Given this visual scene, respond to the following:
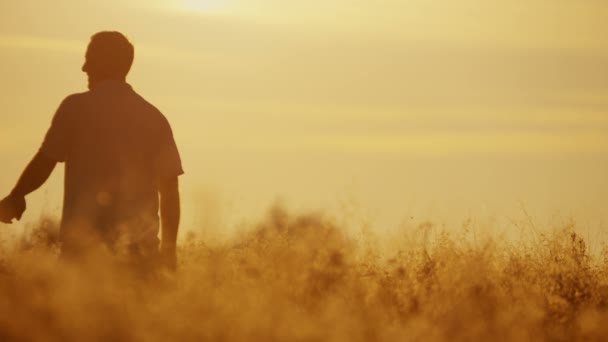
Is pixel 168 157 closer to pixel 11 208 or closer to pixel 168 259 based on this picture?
pixel 168 259

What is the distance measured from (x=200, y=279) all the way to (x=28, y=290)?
1.12 m

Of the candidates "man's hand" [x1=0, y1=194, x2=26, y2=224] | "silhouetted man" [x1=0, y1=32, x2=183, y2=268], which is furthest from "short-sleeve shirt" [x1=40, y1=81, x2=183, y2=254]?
"man's hand" [x1=0, y1=194, x2=26, y2=224]

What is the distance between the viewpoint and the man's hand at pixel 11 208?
287 inches

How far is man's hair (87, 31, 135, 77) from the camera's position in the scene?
7.49m

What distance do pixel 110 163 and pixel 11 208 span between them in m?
0.65

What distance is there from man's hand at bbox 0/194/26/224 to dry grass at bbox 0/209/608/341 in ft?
0.91

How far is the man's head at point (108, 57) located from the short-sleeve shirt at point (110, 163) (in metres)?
0.07

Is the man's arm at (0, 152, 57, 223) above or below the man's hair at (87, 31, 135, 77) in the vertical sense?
below

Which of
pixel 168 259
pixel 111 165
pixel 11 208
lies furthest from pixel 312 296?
pixel 11 208

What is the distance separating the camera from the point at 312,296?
728 centimetres

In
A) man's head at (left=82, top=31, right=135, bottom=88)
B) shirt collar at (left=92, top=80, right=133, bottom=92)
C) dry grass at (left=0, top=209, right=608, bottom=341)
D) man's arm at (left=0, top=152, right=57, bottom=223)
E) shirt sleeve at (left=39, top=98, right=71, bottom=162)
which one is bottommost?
dry grass at (left=0, top=209, right=608, bottom=341)

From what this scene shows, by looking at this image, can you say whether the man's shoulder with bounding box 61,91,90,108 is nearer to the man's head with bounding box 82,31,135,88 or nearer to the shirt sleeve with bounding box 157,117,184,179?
the man's head with bounding box 82,31,135,88

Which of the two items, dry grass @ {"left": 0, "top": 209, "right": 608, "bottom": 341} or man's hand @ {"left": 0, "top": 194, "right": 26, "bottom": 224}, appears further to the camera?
man's hand @ {"left": 0, "top": 194, "right": 26, "bottom": 224}

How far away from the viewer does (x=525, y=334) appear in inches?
258
